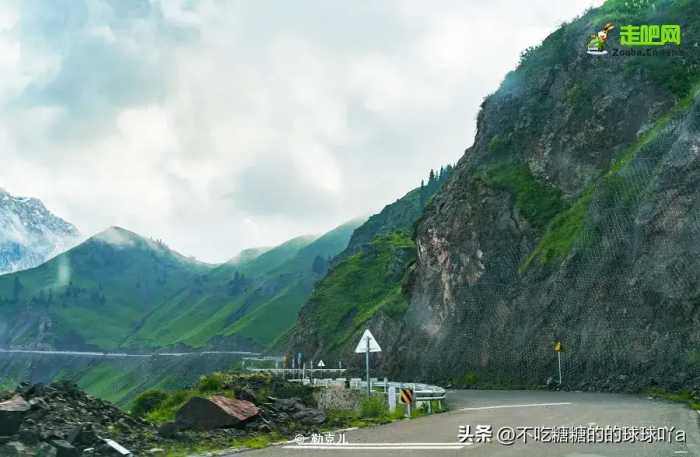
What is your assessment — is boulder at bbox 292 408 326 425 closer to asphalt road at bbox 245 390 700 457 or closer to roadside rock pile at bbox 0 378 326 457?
roadside rock pile at bbox 0 378 326 457

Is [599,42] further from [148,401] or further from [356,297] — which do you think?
[356,297]

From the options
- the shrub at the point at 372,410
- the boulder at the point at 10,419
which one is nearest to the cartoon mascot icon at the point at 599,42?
the shrub at the point at 372,410

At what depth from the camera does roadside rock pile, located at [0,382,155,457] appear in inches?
481

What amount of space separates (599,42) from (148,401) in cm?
4669

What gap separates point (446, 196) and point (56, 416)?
54891 millimetres

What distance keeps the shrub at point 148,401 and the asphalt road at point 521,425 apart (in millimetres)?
19527

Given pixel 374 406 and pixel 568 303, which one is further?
pixel 568 303

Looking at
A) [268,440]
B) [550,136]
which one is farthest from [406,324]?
[268,440]

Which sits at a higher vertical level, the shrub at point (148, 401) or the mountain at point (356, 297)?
the mountain at point (356, 297)

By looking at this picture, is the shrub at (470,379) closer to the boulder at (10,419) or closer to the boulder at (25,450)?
the boulder at (10,419)

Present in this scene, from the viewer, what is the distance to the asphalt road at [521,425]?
1202 cm

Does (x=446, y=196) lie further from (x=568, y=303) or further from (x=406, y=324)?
(x=568, y=303)

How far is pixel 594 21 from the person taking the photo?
194 ft

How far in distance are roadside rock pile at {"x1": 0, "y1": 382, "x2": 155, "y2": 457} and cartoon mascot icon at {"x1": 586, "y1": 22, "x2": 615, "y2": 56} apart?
50.4 metres
